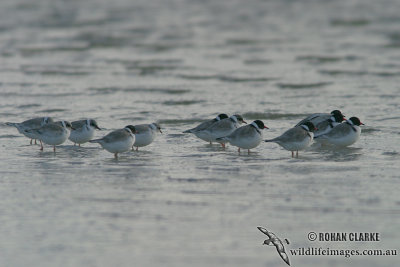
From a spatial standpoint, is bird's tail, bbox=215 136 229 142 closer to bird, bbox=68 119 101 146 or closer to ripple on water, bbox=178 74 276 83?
bird, bbox=68 119 101 146

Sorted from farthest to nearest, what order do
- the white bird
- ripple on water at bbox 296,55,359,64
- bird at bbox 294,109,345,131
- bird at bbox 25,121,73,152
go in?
ripple on water at bbox 296,55,359,64 → bird at bbox 294,109,345,131 → the white bird → bird at bbox 25,121,73,152

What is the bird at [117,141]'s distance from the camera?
12234 mm

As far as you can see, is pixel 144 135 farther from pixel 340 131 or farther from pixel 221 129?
pixel 340 131

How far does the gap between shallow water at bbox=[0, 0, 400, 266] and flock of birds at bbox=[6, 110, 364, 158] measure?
0.24 meters

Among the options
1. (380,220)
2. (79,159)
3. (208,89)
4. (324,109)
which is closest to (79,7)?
(208,89)

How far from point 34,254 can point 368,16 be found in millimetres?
29463

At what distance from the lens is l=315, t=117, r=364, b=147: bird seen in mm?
12922

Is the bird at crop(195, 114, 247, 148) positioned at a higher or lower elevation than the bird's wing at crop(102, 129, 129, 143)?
lower

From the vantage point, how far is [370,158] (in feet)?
39.6

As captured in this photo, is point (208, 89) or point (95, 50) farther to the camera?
point (95, 50)

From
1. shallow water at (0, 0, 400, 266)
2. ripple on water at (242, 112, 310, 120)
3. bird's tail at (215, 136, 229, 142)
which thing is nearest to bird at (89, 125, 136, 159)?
shallow water at (0, 0, 400, 266)

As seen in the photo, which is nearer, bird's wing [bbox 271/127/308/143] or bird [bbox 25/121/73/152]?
bird's wing [bbox 271/127/308/143]

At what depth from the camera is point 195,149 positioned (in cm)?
1330

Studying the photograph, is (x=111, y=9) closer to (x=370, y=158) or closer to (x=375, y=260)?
(x=370, y=158)
